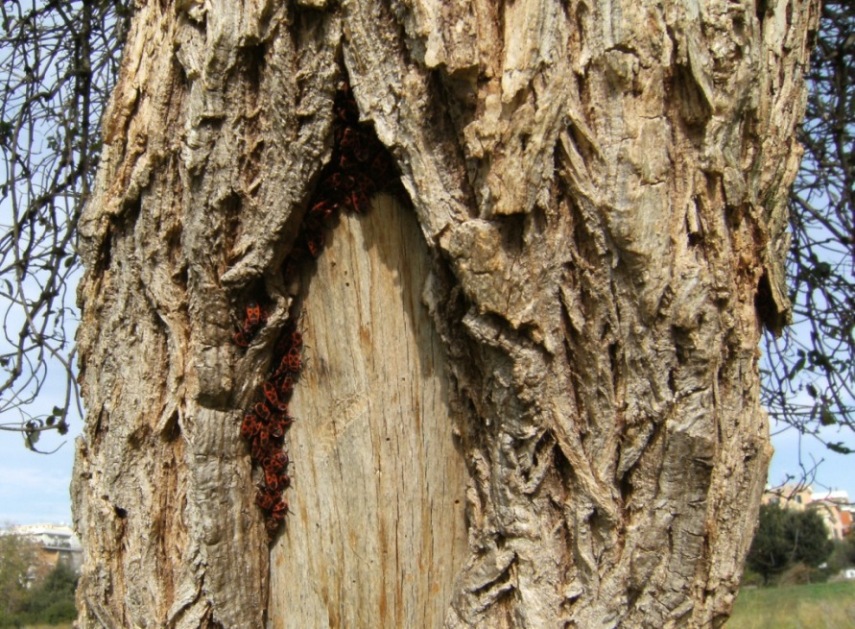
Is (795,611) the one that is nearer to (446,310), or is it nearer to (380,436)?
(380,436)

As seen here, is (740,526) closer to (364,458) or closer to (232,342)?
(364,458)

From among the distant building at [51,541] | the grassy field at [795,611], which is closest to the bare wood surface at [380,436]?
the grassy field at [795,611]

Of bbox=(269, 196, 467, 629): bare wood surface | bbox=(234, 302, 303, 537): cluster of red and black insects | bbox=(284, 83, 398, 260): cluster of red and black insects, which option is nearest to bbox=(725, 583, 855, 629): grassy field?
bbox=(269, 196, 467, 629): bare wood surface

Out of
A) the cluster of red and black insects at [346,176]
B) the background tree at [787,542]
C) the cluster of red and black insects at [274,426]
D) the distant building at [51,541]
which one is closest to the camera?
the cluster of red and black insects at [346,176]

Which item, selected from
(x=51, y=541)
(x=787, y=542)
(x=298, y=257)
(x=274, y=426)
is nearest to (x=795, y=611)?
(x=274, y=426)

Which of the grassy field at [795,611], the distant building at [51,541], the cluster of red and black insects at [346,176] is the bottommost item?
the grassy field at [795,611]

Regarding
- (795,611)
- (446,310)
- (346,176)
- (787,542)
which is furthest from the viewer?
(787,542)

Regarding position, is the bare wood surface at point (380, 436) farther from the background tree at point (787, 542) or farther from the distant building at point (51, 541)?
the background tree at point (787, 542)
